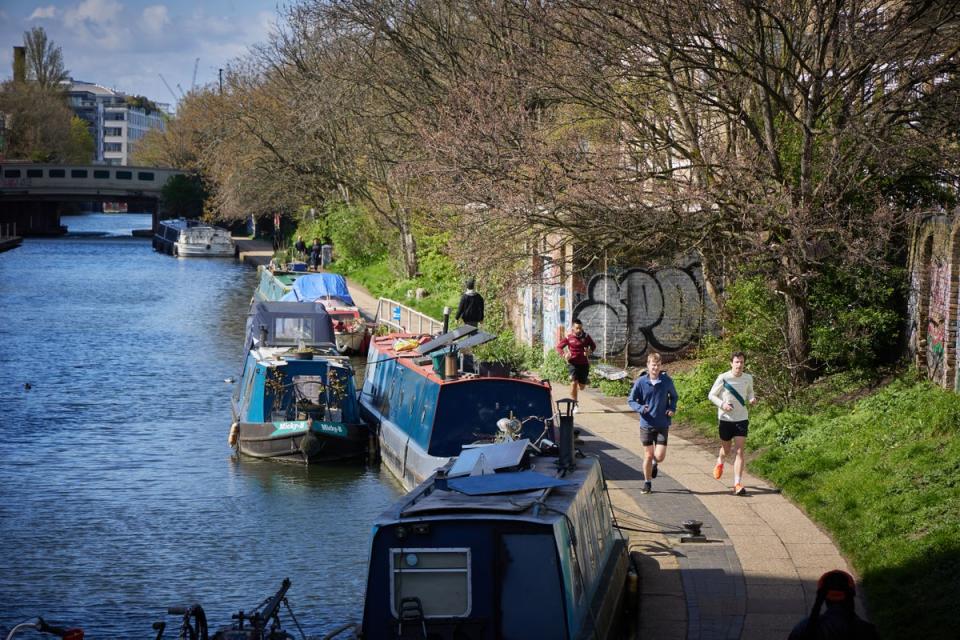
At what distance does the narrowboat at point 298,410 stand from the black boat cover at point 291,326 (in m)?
2.41

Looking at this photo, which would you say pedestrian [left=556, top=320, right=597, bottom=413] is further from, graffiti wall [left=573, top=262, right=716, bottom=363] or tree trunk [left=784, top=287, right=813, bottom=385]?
tree trunk [left=784, top=287, right=813, bottom=385]

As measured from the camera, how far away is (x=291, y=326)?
28.2 m

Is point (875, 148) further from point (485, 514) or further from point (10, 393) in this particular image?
point (10, 393)

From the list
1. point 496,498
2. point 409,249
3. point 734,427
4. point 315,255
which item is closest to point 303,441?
point 734,427

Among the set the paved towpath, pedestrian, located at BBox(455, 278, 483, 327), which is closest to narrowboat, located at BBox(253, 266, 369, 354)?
pedestrian, located at BBox(455, 278, 483, 327)

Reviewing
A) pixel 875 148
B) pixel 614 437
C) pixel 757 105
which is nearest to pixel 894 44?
pixel 875 148

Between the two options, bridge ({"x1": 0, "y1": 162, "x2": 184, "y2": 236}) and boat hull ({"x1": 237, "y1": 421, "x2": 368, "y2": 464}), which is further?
bridge ({"x1": 0, "y1": 162, "x2": 184, "y2": 236})

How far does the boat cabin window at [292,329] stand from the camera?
2775 centimetres

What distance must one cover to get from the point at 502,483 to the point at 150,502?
11.4 m

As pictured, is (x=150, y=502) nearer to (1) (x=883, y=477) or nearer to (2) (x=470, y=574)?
(1) (x=883, y=477)

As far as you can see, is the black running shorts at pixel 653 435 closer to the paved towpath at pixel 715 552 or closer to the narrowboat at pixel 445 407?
the paved towpath at pixel 715 552

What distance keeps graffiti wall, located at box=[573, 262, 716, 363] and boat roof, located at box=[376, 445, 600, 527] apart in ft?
48.0

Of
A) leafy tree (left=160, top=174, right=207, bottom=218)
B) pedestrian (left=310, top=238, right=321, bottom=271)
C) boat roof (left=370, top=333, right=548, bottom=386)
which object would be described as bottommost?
boat roof (left=370, top=333, right=548, bottom=386)

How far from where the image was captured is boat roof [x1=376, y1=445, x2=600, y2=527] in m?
9.21
